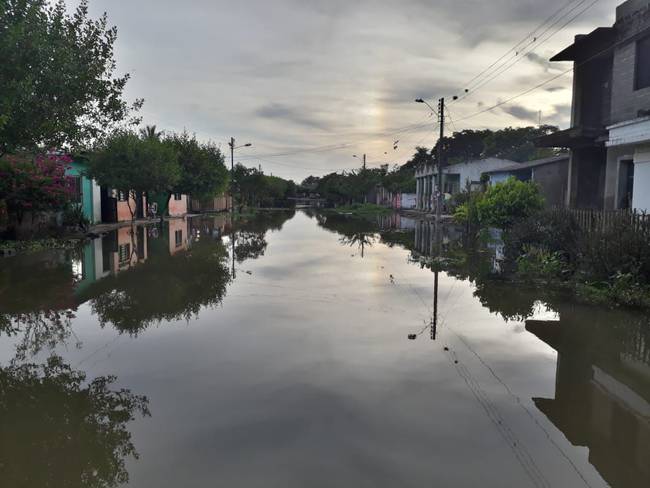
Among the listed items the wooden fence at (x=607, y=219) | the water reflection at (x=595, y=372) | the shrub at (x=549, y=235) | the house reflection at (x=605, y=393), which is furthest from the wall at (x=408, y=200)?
the house reflection at (x=605, y=393)

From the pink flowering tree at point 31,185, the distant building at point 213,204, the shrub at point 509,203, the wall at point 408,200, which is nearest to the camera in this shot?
the pink flowering tree at point 31,185

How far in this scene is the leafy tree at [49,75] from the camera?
11.2 meters

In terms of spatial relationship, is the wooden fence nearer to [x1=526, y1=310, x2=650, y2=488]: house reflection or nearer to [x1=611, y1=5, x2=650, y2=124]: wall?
[x1=526, y1=310, x2=650, y2=488]: house reflection

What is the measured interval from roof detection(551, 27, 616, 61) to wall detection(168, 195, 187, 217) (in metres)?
38.7

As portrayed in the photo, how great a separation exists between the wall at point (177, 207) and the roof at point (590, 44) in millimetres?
38688

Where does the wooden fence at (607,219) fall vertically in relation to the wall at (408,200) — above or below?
below

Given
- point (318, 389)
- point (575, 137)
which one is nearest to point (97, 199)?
point (575, 137)

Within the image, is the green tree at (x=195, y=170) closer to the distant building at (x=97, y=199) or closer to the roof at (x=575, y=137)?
the distant building at (x=97, y=199)

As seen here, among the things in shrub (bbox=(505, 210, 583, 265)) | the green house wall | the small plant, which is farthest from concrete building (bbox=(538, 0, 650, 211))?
the green house wall

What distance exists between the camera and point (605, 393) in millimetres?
5523

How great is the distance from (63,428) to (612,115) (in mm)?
18373

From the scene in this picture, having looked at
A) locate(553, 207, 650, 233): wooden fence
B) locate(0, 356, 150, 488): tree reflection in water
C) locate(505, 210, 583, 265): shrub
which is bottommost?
locate(0, 356, 150, 488): tree reflection in water

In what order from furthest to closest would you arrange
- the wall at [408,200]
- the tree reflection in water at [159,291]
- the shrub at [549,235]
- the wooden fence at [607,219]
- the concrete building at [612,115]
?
the wall at [408,200] < the concrete building at [612,115] < the shrub at [549,235] < the wooden fence at [607,219] < the tree reflection in water at [159,291]

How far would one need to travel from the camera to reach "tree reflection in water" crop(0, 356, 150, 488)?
387 cm
